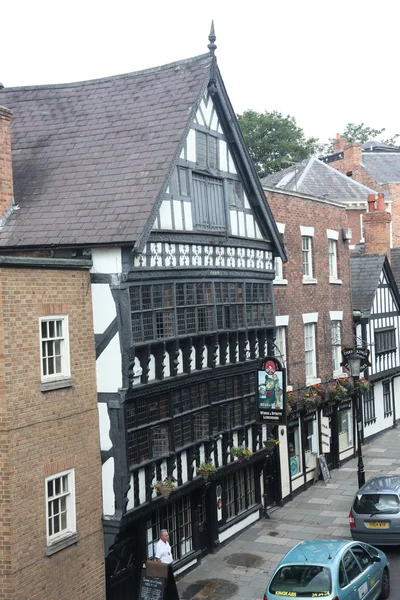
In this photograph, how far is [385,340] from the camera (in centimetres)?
3381

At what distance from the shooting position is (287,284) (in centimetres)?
2456

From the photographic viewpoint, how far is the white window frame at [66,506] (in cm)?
1345

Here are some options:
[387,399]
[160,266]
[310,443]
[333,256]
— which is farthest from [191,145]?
[387,399]

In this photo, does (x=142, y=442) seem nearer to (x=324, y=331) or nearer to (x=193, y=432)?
(x=193, y=432)

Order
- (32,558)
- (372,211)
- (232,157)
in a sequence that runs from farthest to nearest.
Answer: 1. (372,211)
2. (232,157)
3. (32,558)

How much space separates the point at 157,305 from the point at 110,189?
2.60 m

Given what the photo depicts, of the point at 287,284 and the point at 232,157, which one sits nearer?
the point at 232,157

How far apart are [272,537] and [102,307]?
29.2 feet

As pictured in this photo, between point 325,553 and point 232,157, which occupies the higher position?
point 232,157

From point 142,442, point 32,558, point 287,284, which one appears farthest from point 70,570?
point 287,284

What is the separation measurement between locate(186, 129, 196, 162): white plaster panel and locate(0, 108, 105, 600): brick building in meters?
4.16

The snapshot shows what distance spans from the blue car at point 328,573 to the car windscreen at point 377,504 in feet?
10.6

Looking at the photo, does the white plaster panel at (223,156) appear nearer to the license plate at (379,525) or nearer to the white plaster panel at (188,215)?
the white plaster panel at (188,215)

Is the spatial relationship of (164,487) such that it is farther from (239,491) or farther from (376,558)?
(239,491)
